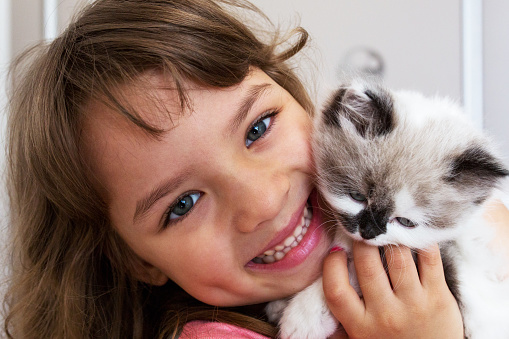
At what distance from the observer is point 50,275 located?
1.37 metres

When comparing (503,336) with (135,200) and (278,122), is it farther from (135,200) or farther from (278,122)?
(135,200)

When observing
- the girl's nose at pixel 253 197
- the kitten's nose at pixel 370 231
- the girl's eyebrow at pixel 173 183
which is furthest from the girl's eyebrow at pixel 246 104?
the kitten's nose at pixel 370 231

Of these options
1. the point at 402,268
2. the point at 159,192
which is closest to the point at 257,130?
the point at 159,192

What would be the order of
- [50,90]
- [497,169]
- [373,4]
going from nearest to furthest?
1. [497,169]
2. [50,90]
3. [373,4]

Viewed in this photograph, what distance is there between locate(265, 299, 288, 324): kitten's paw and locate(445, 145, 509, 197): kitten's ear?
54cm

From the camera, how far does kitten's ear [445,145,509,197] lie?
104 centimetres

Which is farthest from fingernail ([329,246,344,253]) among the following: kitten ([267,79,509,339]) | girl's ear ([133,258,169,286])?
girl's ear ([133,258,169,286])

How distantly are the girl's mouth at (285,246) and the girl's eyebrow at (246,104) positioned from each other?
0.30 meters

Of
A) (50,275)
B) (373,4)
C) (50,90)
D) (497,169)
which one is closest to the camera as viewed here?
(497,169)

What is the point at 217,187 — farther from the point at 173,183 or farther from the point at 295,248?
the point at 295,248

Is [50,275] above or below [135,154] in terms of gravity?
below

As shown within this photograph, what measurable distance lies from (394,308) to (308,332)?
0.22 meters

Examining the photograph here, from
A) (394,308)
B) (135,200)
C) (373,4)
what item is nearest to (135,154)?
(135,200)

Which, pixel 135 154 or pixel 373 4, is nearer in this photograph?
pixel 135 154
